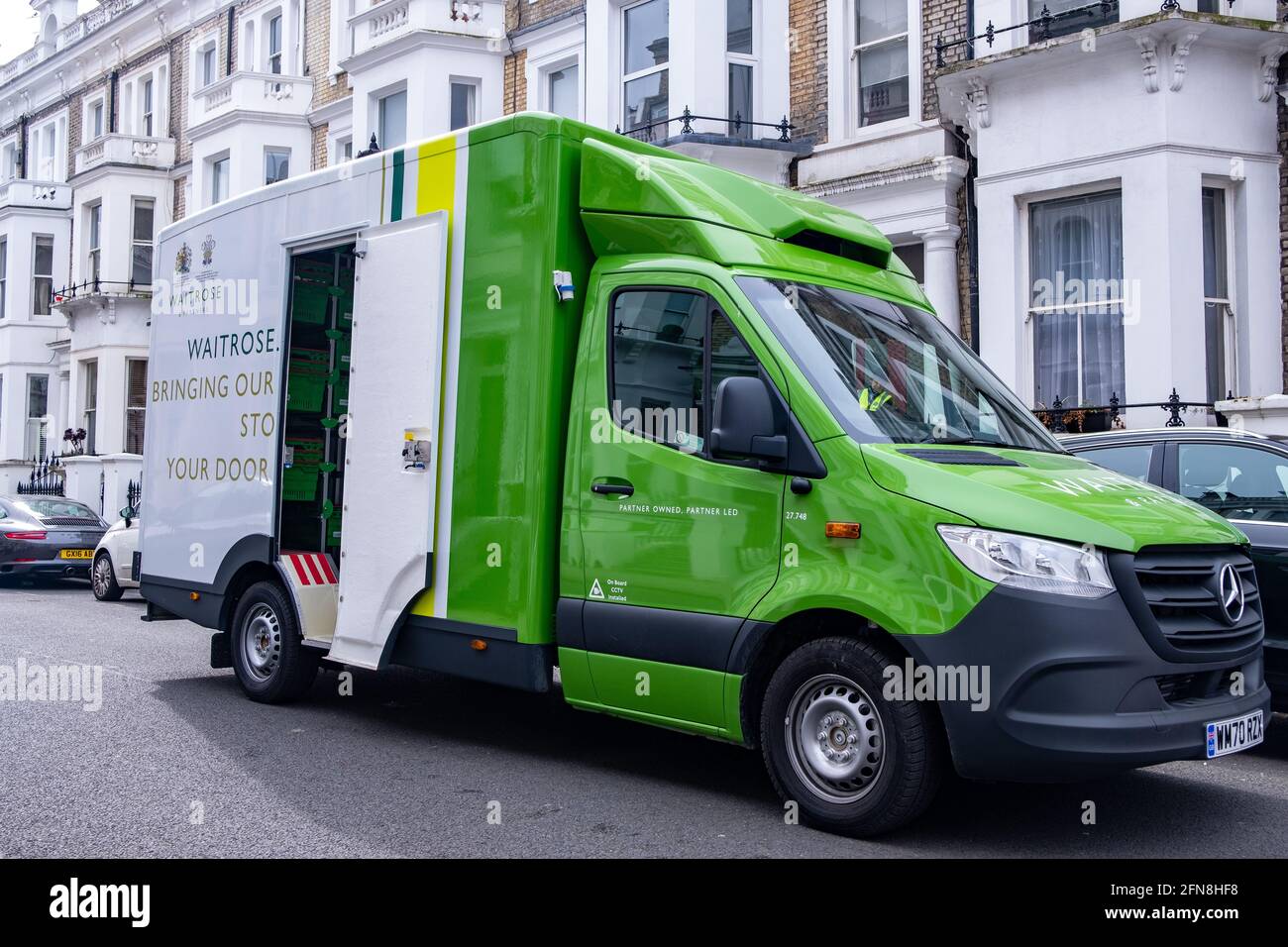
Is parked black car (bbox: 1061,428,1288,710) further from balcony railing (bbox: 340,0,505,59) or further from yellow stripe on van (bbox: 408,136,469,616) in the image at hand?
balcony railing (bbox: 340,0,505,59)

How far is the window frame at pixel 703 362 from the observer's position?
5707 millimetres

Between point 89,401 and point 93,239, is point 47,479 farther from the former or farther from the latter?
point 93,239

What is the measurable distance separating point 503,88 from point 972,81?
9.85 meters

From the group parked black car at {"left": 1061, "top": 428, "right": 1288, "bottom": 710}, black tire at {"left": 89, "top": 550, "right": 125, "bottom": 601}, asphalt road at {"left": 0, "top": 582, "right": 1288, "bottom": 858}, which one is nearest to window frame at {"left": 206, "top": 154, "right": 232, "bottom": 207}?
black tire at {"left": 89, "top": 550, "right": 125, "bottom": 601}

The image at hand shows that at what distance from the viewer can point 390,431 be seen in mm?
7242

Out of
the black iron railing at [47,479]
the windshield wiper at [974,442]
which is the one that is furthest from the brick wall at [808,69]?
the black iron railing at [47,479]

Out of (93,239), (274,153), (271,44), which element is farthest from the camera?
(93,239)

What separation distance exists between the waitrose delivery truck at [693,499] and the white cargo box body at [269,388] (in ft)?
0.10

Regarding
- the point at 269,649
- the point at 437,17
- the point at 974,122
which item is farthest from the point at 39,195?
the point at 269,649

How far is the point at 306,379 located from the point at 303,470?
61 cm

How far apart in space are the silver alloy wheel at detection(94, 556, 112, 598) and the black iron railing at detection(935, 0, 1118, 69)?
39.3ft
